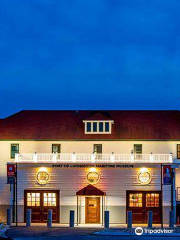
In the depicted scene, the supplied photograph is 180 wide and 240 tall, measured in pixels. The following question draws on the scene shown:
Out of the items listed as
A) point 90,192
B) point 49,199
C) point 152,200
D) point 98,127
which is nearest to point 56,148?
point 98,127

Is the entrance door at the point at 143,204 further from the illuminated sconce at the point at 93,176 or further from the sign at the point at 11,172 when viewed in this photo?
the sign at the point at 11,172

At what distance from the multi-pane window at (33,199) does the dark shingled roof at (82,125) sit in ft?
19.8

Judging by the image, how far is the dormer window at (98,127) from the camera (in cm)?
6081

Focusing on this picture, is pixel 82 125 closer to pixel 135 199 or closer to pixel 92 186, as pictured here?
pixel 92 186

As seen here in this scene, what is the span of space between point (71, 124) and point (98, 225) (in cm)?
1161

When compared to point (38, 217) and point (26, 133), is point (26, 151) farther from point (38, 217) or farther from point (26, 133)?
point (38, 217)

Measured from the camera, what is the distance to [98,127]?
60.8 meters

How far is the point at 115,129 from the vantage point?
61750 mm

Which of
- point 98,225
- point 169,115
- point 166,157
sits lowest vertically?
point 98,225

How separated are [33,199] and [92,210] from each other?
203 inches

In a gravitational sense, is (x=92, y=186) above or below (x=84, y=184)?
below

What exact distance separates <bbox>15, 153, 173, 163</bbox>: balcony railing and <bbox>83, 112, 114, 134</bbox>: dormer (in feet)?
12.0

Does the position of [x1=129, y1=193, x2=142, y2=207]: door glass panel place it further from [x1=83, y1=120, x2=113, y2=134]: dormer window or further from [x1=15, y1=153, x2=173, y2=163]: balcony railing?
[x1=83, y1=120, x2=113, y2=134]: dormer window

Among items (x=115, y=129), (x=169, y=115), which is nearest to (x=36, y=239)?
(x=115, y=129)
